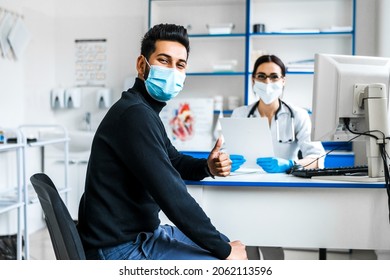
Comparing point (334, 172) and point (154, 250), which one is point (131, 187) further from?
point (334, 172)

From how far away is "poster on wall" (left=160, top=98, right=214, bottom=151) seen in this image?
126 inches

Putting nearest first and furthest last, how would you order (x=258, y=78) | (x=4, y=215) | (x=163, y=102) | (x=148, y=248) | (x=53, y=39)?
(x=148, y=248)
(x=163, y=102)
(x=258, y=78)
(x=4, y=215)
(x=53, y=39)

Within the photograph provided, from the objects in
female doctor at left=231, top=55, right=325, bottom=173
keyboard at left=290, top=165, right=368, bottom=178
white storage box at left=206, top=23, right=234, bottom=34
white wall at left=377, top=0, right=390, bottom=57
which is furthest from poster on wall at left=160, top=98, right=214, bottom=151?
keyboard at left=290, top=165, right=368, bottom=178

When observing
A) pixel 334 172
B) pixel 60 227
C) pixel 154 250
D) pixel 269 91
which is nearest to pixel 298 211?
pixel 334 172

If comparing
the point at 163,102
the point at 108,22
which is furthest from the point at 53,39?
the point at 163,102

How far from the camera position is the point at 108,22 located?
306 centimetres

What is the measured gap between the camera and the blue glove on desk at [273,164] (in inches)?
64.7

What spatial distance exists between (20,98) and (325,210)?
2.13 metres

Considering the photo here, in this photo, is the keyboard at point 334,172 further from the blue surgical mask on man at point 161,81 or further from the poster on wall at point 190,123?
the poster on wall at point 190,123

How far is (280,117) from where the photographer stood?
2146 mm

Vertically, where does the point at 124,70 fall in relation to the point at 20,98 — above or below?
above
